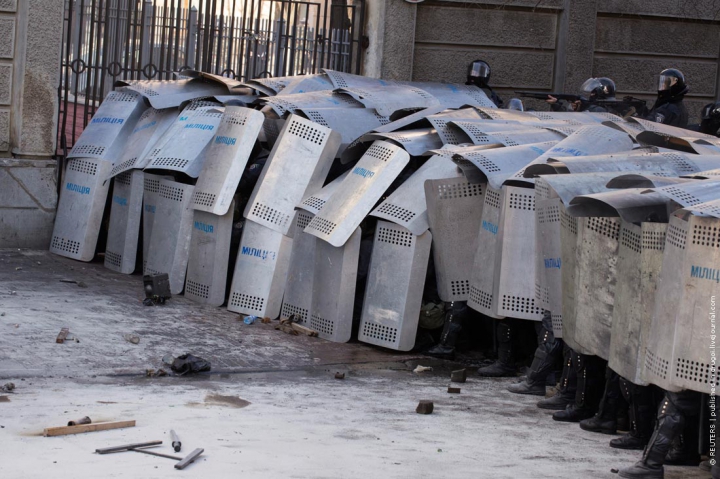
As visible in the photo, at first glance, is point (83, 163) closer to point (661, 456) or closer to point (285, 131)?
point (285, 131)

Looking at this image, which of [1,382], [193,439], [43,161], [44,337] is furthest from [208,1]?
[193,439]

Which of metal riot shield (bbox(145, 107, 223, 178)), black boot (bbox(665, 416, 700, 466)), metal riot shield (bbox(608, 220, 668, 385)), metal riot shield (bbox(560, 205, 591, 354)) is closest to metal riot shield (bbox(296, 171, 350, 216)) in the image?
metal riot shield (bbox(145, 107, 223, 178))

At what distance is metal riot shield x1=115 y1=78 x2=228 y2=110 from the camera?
29.5 feet

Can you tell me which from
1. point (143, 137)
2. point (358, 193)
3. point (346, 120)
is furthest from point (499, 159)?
point (143, 137)

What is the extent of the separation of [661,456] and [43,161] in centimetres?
651

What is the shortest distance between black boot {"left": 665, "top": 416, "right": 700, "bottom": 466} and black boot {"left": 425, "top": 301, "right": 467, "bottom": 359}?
2510 mm

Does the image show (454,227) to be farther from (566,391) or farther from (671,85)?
(671,85)

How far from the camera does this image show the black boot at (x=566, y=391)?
575 centimetres

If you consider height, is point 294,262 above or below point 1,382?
above

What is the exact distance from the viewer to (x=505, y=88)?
38.8ft

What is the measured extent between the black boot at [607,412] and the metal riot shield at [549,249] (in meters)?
0.51

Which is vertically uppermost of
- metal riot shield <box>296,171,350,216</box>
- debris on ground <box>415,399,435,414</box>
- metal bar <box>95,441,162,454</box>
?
metal riot shield <box>296,171,350,216</box>

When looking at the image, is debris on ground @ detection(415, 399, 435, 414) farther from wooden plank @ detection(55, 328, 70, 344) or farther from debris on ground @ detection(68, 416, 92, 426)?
wooden plank @ detection(55, 328, 70, 344)

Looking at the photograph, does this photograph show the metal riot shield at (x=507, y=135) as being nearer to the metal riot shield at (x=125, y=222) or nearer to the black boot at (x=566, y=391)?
the black boot at (x=566, y=391)
